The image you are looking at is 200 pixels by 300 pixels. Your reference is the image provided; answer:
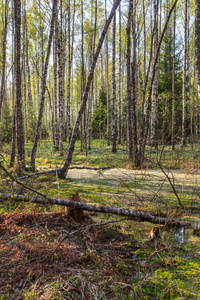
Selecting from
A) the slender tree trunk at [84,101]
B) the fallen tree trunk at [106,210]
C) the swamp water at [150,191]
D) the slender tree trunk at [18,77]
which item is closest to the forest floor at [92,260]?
the swamp water at [150,191]

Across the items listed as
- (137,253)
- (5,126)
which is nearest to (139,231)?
(137,253)

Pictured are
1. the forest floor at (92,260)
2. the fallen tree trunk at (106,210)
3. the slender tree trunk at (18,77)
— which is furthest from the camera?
the slender tree trunk at (18,77)

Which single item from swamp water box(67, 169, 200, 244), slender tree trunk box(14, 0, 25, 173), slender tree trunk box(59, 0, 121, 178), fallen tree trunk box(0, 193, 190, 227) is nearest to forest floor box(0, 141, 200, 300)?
swamp water box(67, 169, 200, 244)

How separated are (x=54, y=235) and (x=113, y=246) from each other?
86cm

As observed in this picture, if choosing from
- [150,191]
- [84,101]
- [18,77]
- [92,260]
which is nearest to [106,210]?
[92,260]

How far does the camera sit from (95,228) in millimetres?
3389

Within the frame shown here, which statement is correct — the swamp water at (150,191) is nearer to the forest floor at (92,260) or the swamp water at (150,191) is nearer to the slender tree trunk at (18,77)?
the forest floor at (92,260)

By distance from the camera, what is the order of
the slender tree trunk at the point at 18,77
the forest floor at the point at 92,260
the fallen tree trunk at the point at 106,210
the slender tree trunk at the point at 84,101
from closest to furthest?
the forest floor at the point at 92,260
the fallen tree trunk at the point at 106,210
the slender tree trunk at the point at 84,101
the slender tree trunk at the point at 18,77

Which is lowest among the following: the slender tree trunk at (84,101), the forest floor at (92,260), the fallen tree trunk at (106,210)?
the forest floor at (92,260)

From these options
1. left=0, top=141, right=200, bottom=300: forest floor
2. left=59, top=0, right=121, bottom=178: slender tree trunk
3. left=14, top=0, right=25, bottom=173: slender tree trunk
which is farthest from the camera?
left=14, top=0, right=25, bottom=173: slender tree trunk

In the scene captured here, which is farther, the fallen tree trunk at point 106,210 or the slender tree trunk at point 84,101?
the slender tree trunk at point 84,101

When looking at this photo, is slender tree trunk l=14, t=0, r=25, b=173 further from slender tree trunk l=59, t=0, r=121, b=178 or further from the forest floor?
the forest floor

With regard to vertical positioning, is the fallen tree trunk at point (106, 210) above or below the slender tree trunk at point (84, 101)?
below

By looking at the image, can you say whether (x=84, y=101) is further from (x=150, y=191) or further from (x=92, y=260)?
(x=92, y=260)
